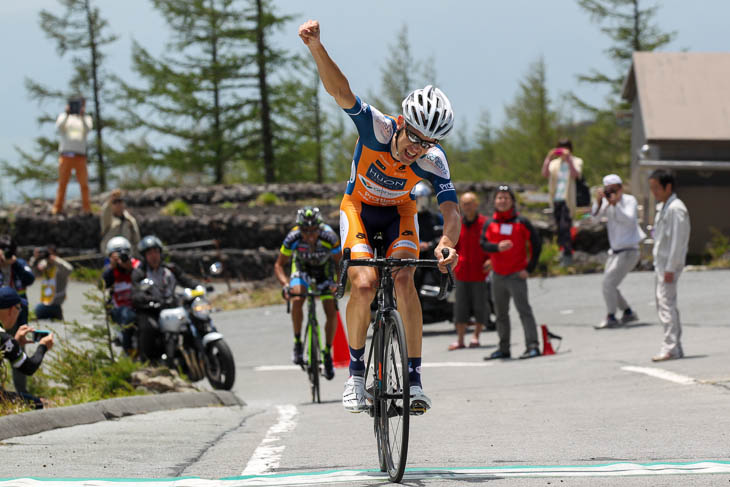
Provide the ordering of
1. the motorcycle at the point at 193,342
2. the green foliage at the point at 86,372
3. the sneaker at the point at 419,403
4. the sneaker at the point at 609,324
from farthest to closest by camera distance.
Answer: the sneaker at the point at 609,324 < the motorcycle at the point at 193,342 < the green foliage at the point at 86,372 < the sneaker at the point at 419,403

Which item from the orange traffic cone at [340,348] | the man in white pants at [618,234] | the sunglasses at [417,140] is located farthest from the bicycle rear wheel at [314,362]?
the man in white pants at [618,234]

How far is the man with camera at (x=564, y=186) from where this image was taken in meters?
22.4

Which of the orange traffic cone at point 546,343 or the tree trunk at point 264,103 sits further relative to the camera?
the tree trunk at point 264,103

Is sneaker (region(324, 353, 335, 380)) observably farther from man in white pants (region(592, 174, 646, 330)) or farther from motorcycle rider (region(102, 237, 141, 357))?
man in white pants (region(592, 174, 646, 330))

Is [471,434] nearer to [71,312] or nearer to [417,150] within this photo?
[417,150]

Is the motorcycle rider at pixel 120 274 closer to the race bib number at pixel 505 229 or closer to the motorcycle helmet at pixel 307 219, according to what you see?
the motorcycle helmet at pixel 307 219

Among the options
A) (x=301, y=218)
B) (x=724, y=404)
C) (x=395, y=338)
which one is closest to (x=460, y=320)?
(x=301, y=218)

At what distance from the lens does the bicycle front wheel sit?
6086 millimetres

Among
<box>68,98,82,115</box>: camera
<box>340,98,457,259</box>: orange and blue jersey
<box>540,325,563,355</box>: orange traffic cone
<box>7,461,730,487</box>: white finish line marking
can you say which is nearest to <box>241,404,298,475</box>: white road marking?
<box>7,461,730,487</box>: white finish line marking

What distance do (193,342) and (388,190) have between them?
6.42 m

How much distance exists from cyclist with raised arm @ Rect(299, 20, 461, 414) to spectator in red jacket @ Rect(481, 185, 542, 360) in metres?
6.95

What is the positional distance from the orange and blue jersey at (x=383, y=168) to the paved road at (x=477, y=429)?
5.47ft

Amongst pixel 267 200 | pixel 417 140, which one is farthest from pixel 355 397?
pixel 267 200

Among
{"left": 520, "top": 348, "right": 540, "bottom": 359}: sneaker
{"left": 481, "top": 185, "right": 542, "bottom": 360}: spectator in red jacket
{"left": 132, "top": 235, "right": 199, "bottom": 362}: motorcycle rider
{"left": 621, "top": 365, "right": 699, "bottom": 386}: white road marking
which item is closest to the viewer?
{"left": 621, "top": 365, "right": 699, "bottom": 386}: white road marking
